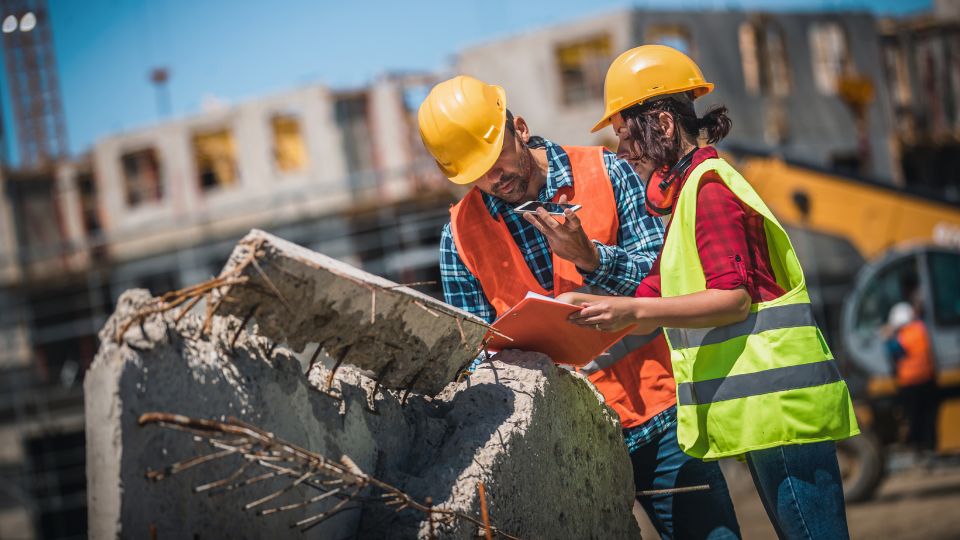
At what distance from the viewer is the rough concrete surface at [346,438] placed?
254cm

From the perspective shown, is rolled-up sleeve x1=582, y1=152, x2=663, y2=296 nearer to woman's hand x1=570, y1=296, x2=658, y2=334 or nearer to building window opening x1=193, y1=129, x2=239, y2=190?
woman's hand x1=570, y1=296, x2=658, y2=334

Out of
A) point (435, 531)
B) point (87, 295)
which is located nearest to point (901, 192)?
point (435, 531)

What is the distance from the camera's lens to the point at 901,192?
46.0 feet

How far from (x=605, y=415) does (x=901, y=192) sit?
460 inches

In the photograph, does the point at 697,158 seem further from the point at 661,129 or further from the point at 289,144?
the point at 289,144

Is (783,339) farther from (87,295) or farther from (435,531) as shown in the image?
(87,295)

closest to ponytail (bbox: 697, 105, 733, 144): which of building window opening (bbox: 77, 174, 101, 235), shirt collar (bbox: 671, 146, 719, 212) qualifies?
shirt collar (bbox: 671, 146, 719, 212)

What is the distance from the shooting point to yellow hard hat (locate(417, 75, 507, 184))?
3375mm

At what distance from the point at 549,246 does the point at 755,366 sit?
0.78 metres

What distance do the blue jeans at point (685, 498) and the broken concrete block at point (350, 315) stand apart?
Result: 0.68 metres

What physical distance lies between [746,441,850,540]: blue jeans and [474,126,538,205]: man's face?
110 centimetres

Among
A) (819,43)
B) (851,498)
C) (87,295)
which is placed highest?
(819,43)

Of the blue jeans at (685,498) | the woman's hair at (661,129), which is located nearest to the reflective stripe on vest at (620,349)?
the blue jeans at (685,498)

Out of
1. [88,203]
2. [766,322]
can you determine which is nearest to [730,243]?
[766,322]
